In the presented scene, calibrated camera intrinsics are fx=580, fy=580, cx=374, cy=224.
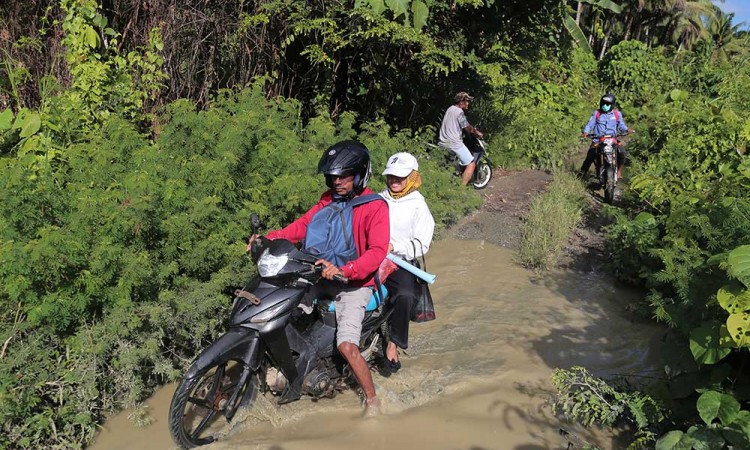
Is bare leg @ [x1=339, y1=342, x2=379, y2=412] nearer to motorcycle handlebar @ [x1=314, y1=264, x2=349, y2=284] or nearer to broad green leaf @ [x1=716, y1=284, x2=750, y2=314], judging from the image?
motorcycle handlebar @ [x1=314, y1=264, x2=349, y2=284]

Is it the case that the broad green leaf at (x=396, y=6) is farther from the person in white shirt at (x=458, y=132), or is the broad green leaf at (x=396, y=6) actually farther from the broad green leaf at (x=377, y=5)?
the person in white shirt at (x=458, y=132)

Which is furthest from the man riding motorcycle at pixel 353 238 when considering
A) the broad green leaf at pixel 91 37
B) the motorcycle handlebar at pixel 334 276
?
the broad green leaf at pixel 91 37

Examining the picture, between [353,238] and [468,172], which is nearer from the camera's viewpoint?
[353,238]

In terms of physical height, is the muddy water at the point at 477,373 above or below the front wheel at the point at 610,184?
below

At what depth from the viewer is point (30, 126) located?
5770mm

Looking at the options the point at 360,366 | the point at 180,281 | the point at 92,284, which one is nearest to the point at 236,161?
the point at 180,281

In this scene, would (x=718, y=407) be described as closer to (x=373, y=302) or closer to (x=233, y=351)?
(x=373, y=302)

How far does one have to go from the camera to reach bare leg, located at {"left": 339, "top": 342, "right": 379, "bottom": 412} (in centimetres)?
407

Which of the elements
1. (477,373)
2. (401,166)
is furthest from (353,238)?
(477,373)

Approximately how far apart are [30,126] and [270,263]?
3.72 m

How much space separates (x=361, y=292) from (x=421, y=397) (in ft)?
3.59

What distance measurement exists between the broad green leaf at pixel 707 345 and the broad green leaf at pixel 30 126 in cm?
604

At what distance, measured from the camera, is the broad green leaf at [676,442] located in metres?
3.27

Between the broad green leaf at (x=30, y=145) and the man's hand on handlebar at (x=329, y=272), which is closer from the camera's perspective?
the man's hand on handlebar at (x=329, y=272)
